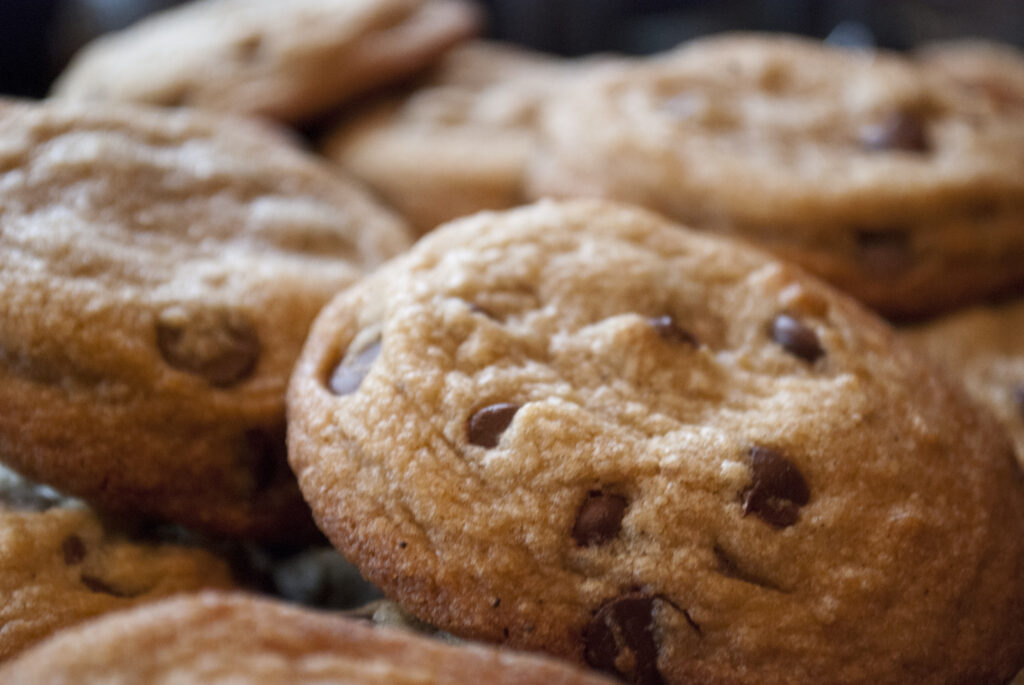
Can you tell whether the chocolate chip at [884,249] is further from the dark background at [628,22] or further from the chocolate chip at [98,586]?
the dark background at [628,22]

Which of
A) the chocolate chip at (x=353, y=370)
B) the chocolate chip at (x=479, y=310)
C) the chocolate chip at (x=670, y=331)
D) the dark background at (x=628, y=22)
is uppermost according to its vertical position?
the chocolate chip at (x=479, y=310)

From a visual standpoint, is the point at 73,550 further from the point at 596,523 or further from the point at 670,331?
→ the point at 670,331

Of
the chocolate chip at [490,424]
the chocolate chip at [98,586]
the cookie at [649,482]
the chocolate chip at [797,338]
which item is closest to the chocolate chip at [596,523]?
the cookie at [649,482]

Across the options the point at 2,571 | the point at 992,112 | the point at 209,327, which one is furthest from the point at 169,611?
the point at 992,112

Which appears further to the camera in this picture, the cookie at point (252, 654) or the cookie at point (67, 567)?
the cookie at point (67, 567)

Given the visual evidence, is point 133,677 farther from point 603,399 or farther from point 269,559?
point 269,559

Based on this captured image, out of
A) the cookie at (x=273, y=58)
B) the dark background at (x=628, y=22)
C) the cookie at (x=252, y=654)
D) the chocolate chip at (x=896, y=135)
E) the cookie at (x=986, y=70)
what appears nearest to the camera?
the cookie at (x=252, y=654)

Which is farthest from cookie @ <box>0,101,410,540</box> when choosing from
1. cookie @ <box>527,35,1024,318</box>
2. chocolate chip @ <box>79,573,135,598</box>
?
cookie @ <box>527,35,1024,318</box>
